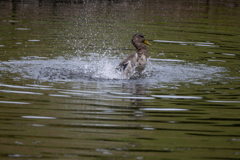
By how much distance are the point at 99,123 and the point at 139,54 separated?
4.78 meters

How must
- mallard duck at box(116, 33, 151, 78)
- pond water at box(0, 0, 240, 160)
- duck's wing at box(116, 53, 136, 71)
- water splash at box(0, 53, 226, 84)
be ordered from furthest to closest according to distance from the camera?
duck's wing at box(116, 53, 136, 71)
mallard duck at box(116, 33, 151, 78)
water splash at box(0, 53, 226, 84)
pond water at box(0, 0, 240, 160)

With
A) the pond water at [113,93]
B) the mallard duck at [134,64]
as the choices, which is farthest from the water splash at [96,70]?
the mallard duck at [134,64]

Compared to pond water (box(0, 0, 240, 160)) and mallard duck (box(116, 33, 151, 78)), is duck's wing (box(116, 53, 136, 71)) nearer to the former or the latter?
mallard duck (box(116, 33, 151, 78))

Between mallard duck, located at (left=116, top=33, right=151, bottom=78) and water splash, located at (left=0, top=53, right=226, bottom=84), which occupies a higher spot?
mallard duck, located at (left=116, top=33, right=151, bottom=78)

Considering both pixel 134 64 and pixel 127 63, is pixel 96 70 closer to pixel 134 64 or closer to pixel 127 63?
pixel 127 63

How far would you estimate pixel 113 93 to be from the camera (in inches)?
339

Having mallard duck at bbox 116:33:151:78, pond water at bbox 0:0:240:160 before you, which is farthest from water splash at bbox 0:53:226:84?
mallard duck at bbox 116:33:151:78

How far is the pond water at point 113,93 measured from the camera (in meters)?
5.79

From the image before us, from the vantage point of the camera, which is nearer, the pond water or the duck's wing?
the pond water

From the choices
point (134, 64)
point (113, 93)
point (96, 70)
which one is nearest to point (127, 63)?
point (134, 64)

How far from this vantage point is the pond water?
19.0ft

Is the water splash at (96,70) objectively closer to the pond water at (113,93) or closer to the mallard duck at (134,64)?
the pond water at (113,93)

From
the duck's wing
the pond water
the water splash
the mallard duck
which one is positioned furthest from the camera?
the duck's wing

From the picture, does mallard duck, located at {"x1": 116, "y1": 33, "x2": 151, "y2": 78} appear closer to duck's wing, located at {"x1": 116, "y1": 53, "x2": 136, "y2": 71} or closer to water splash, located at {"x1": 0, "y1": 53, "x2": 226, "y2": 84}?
duck's wing, located at {"x1": 116, "y1": 53, "x2": 136, "y2": 71}
